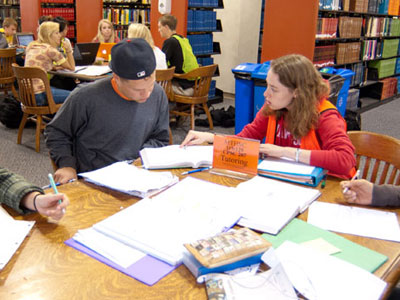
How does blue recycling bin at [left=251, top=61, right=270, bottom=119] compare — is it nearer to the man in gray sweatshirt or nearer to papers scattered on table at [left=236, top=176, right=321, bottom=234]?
the man in gray sweatshirt

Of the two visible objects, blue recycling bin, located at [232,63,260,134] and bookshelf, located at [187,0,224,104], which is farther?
bookshelf, located at [187,0,224,104]

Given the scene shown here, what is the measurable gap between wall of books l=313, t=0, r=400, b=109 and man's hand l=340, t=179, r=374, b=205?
13.1ft

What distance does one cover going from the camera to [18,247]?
1.07 m

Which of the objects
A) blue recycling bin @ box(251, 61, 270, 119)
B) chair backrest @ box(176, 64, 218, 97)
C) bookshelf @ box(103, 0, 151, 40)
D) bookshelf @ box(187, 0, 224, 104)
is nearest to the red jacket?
blue recycling bin @ box(251, 61, 270, 119)

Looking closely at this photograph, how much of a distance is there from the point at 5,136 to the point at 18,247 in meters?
3.90

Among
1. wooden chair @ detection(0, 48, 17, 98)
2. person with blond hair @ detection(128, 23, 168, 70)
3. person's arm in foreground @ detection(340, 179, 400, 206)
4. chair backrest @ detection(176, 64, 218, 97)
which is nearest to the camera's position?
person's arm in foreground @ detection(340, 179, 400, 206)

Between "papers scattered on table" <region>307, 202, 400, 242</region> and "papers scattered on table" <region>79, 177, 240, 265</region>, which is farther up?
"papers scattered on table" <region>79, 177, 240, 265</region>

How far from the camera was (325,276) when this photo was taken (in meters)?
0.98

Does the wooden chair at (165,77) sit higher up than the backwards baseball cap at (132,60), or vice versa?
the backwards baseball cap at (132,60)

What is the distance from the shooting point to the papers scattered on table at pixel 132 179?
1.41m

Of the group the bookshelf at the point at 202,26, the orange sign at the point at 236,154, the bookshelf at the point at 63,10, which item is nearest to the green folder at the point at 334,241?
the orange sign at the point at 236,154

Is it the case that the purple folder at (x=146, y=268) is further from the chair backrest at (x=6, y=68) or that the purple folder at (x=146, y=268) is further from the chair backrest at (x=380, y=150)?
the chair backrest at (x=6, y=68)

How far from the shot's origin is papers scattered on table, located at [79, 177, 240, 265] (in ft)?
3.53

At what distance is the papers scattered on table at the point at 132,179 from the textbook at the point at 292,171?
0.38 m
